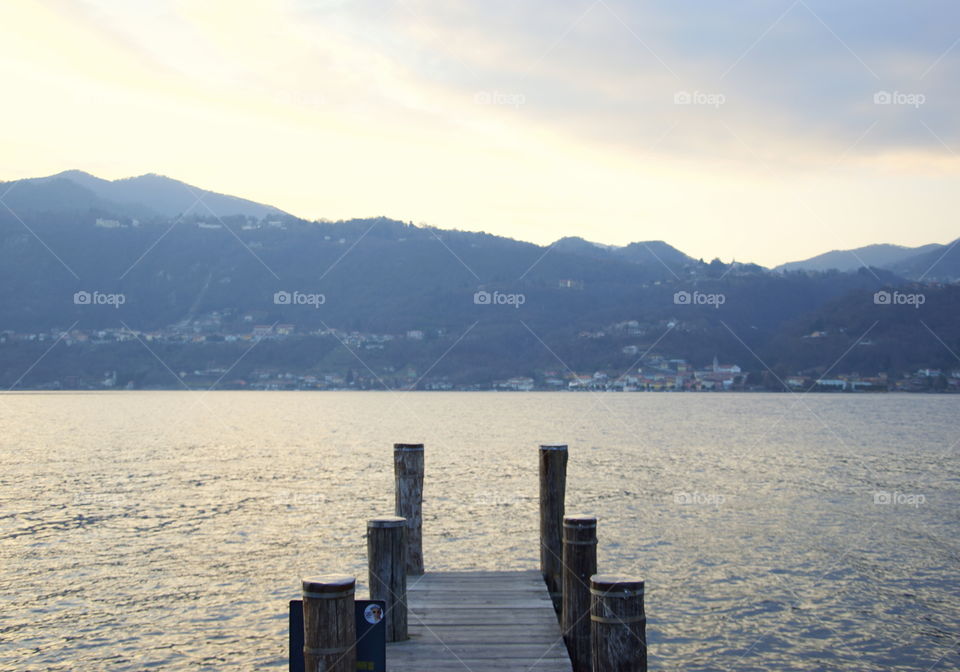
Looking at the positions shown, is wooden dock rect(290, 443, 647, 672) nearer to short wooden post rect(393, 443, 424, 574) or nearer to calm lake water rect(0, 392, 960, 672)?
short wooden post rect(393, 443, 424, 574)

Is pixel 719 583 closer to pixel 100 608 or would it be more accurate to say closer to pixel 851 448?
pixel 100 608

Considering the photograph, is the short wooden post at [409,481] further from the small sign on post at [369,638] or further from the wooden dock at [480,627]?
the small sign on post at [369,638]

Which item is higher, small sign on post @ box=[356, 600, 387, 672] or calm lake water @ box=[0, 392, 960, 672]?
small sign on post @ box=[356, 600, 387, 672]

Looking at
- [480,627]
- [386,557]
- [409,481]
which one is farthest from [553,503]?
[386,557]

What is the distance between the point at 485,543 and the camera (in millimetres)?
24672

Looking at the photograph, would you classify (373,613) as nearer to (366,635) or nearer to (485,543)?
(366,635)

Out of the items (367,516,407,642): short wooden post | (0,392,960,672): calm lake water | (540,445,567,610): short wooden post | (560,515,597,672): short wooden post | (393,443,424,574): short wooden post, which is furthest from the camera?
(0,392,960,672): calm lake water

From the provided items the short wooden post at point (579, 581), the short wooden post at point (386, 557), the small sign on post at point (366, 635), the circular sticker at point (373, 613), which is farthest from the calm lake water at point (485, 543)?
the circular sticker at point (373, 613)

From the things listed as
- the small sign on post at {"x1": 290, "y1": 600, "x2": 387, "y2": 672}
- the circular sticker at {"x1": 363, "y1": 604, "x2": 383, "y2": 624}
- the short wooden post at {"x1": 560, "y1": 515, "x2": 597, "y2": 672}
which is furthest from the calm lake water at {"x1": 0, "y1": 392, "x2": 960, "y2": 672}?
the circular sticker at {"x1": 363, "y1": 604, "x2": 383, "y2": 624}

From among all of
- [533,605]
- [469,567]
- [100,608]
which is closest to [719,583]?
[469,567]

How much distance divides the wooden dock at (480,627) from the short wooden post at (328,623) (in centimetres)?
237

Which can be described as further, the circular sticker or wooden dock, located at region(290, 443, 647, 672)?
the circular sticker

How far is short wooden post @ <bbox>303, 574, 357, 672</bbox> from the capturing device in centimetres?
706

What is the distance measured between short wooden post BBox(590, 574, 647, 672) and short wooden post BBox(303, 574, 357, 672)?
6.60ft
